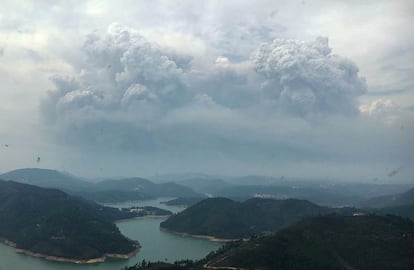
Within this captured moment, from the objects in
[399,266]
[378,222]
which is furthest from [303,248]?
[378,222]

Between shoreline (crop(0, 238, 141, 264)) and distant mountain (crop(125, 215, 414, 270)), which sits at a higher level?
distant mountain (crop(125, 215, 414, 270))

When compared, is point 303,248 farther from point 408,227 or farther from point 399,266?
point 408,227

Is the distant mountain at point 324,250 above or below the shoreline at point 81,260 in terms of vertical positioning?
above

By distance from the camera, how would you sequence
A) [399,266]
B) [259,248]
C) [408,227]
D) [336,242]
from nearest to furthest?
1. [399,266]
2. [259,248]
3. [336,242]
4. [408,227]

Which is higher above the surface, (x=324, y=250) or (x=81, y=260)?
(x=324, y=250)

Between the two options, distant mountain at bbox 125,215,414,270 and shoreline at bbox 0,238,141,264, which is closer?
distant mountain at bbox 125,215,414,270

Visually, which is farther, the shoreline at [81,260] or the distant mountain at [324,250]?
the shoreline at [81,260]

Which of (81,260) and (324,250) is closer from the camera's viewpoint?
(324,250)

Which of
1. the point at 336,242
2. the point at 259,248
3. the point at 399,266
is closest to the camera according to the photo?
the point at 399,266
